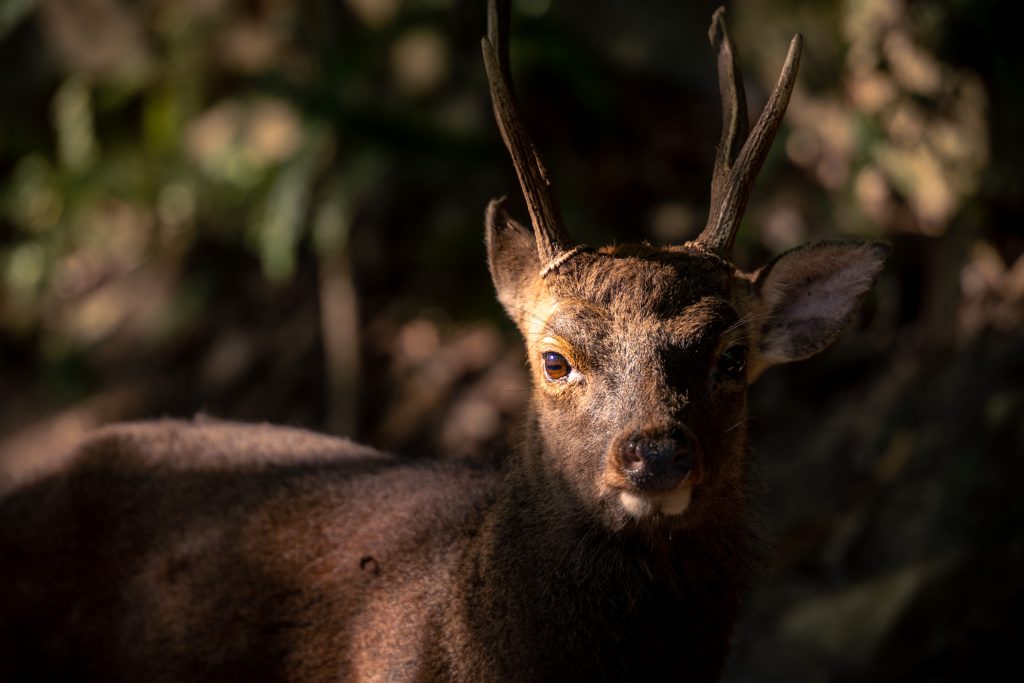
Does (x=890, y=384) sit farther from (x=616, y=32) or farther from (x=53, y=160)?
(x=53, y=160)

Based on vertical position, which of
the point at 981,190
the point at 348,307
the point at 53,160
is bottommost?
the point at 348,307

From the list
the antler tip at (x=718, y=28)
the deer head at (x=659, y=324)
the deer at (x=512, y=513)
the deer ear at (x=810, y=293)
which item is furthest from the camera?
the antler tip at (x=718, y=28)

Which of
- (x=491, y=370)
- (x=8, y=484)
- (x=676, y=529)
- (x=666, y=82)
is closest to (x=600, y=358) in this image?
(x=676, y=529)

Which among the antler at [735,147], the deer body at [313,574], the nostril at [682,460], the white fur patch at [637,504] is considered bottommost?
the deer body at [313,574]

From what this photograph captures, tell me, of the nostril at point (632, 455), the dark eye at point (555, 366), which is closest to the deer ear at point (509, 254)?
the dark eye at point (555, 366)

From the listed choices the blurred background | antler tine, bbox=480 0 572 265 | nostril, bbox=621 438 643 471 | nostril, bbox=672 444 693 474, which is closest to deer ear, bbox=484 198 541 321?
antler tine, bbox=480 0 572 265

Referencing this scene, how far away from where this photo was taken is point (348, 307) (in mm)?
13414

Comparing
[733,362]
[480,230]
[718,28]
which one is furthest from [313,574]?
[480,230]

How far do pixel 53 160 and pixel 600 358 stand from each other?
1357 cm

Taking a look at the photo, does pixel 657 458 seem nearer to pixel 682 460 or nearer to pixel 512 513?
pixel 682 460

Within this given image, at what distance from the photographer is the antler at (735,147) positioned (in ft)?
17.2

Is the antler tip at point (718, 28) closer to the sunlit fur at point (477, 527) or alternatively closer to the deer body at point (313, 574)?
the sunlit fur at point (477, 527)

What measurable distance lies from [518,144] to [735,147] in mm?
1080

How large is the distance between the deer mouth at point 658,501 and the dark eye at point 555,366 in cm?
71
